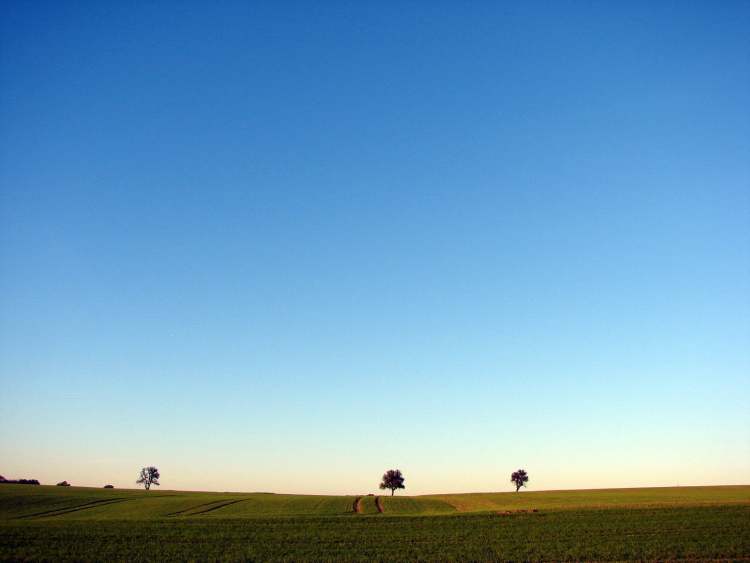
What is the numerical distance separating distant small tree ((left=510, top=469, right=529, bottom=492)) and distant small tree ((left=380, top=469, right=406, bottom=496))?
27.4 metres

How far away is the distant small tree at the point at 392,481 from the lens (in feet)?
413

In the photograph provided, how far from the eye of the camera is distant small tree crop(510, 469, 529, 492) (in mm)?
123000

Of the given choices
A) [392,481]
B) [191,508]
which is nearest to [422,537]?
[191,508]

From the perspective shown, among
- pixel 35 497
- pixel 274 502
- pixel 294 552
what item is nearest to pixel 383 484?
pixel 274 502

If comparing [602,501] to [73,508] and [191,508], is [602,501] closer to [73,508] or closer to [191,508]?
[191,508]

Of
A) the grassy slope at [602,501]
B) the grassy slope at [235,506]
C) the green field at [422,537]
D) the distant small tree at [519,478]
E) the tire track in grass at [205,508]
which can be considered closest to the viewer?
the green field at [422,537]

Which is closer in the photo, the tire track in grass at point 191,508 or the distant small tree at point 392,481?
the tire track in grass at point 191,508

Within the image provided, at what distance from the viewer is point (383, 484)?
127 metres

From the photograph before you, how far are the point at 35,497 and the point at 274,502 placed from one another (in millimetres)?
37188

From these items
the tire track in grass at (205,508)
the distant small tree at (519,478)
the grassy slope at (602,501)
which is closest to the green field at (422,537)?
the grassy slope at (602,501)

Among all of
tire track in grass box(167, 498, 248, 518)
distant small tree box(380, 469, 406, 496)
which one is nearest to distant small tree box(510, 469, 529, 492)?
distant small tree box(380, 469, 406, 496)

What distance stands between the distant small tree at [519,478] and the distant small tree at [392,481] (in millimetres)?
27417

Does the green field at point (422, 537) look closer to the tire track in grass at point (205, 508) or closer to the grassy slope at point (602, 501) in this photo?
the grassy slope at point (602, 501)

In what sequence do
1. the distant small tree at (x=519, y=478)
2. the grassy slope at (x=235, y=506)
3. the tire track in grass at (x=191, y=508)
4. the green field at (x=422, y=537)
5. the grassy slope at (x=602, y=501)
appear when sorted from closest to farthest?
1. the green field at (x=422, y=537)
2. the grassy slope at (x=602, y=501)
3. the grassy slope at (x=235, y=506)
4. the tire track in grass at (x=191, y=508)
5. the distant small tree at (x=519, y=478)
